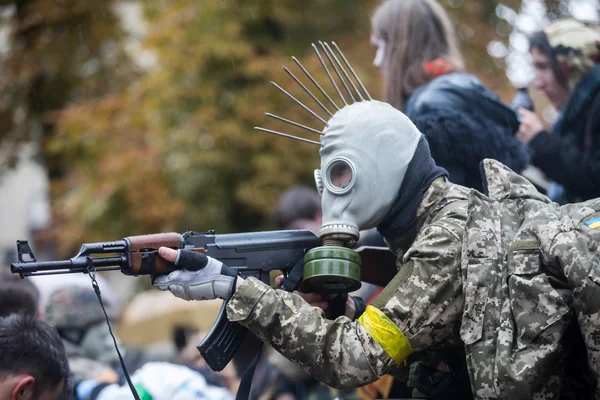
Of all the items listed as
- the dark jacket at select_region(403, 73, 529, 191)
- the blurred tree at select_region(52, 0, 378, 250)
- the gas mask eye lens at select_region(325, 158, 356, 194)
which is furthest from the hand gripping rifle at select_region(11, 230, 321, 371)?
the blurred tree at select_region(52, 0, 378, 250)

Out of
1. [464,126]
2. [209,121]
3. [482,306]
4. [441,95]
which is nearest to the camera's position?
[482,306]

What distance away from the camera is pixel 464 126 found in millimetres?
4383

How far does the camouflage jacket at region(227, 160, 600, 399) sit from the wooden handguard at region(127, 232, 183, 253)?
35cm

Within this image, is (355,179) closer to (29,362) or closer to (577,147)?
(29,362)

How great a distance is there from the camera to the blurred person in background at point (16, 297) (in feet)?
14.4

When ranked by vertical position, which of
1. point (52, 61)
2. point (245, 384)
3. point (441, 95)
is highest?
point (52, 61)

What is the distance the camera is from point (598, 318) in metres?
2.87

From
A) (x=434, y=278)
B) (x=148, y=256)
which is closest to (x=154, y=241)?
(x=148, y=256)

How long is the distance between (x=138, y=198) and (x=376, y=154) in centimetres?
742

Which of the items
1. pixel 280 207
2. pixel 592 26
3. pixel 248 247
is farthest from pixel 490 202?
pixel 280 207

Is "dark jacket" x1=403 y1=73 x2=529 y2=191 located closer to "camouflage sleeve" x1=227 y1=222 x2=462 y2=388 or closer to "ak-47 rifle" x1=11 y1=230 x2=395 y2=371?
"ak-47 rifle" x1=11 y1=230 x2=395 y2=371

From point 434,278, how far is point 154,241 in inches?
39.3

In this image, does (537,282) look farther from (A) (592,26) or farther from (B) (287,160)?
(B) (287,160)

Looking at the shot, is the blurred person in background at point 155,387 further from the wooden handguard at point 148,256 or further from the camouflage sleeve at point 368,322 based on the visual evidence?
the camouflage sleeve at point 368,322
